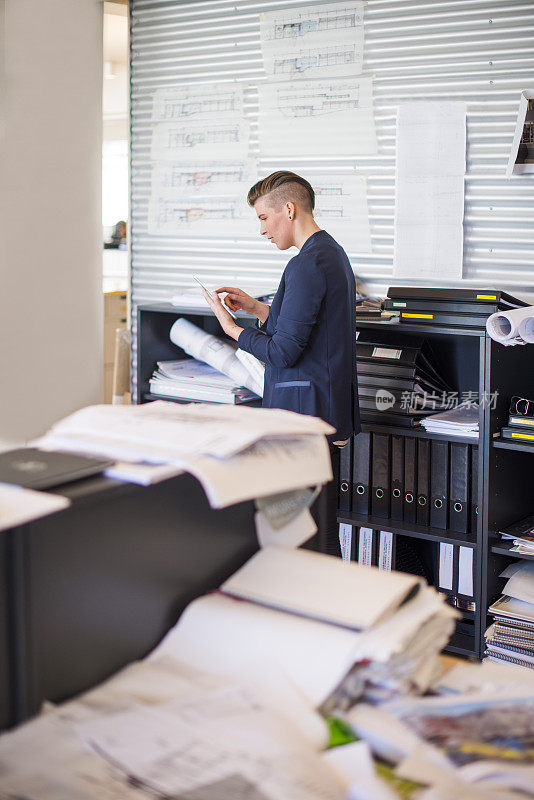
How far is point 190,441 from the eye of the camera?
116 centimetres

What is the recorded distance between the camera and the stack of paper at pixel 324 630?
3.41 feet

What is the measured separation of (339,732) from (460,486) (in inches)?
76.6

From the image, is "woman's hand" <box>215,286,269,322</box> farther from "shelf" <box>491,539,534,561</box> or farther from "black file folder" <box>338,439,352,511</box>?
"shelf" <box>491,539,534,561</box>

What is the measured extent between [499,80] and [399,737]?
2531 mm

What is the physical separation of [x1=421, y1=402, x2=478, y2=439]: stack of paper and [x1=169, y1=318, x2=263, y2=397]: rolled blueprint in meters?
0.64

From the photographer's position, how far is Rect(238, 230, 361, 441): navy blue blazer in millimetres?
2553

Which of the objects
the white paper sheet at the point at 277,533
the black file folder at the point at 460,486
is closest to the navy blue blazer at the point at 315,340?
the black file folder at the point at 460,486

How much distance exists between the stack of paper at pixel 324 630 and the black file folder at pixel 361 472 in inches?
69.2

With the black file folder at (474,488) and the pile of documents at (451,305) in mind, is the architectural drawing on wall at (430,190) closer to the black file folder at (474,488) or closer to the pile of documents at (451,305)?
the pile of documents at (451,305)

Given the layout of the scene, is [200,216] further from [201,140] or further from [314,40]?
[314,40]

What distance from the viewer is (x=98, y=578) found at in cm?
107

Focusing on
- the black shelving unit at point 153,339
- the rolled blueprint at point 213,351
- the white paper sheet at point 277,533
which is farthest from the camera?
the black shelving unit at point 153,339

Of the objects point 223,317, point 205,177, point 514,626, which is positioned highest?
point 205,177

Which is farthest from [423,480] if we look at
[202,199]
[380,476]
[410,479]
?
[202,199]
